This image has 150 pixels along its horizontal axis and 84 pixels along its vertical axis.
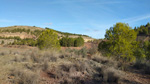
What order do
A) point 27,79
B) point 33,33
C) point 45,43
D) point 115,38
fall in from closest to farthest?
point 27,79, point 115,38, point 45,43, point 33,33

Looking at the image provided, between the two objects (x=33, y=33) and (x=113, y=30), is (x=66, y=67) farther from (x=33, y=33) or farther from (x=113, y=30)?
(x=33, y=33)

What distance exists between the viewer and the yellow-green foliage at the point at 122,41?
10734 mm

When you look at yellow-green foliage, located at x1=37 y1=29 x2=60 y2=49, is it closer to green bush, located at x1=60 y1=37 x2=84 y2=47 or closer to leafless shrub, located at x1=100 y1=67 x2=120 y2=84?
leafless shrub, located at x1=100 y1=67 x2=120 y2=84

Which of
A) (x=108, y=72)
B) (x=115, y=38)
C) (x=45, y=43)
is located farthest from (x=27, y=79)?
(x=45, y=43)

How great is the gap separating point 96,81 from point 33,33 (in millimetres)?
54182

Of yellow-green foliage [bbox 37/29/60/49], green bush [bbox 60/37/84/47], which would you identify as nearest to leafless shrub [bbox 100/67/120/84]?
yellow-green foliage [bbox 37/29/60/49]

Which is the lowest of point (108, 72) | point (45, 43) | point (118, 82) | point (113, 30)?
point (118, 82)

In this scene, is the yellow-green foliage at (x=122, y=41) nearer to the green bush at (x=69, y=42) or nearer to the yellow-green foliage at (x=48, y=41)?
the yellow-green foliage at (x=48, y=41)

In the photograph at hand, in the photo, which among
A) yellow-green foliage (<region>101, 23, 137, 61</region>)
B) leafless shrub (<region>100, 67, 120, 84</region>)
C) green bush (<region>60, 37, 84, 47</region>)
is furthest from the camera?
green bush (<region>60, 37, 84, 47</region>)

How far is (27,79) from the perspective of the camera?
5.39 meters

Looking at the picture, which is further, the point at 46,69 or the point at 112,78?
the point at 46,69

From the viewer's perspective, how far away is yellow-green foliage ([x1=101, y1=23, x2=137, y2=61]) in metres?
10.7

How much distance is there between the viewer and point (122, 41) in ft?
34.8

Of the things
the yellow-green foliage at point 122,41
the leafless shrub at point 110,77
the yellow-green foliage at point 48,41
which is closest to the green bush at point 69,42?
the yellow-green foliage at point 48,41
